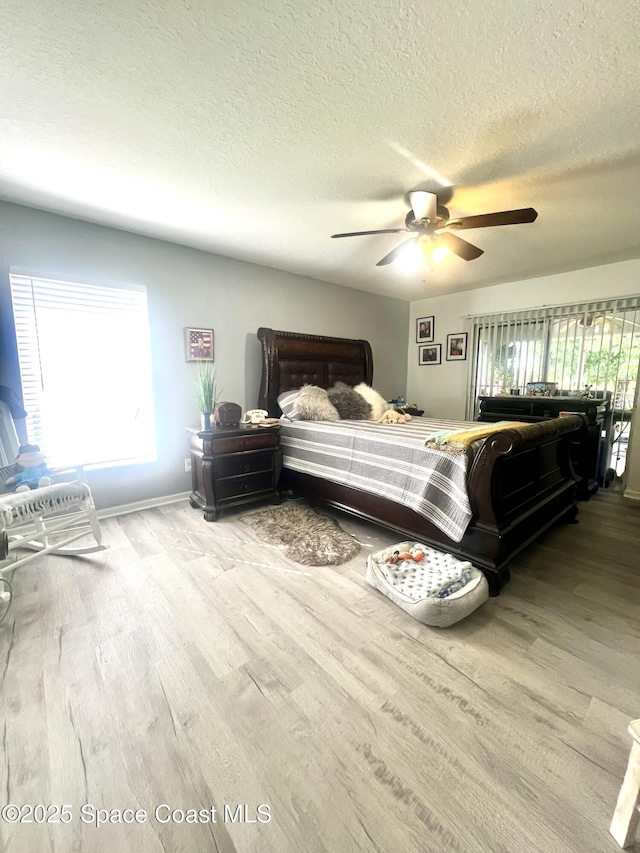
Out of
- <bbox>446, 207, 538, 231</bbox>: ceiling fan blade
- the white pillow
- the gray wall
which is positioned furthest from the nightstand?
<bbox>446, 207, 538, 231</bbox>: ceiling fan blade

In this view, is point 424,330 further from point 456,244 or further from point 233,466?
point 233,466

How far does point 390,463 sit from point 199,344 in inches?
85.2

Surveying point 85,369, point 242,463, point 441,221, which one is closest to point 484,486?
point 441,221

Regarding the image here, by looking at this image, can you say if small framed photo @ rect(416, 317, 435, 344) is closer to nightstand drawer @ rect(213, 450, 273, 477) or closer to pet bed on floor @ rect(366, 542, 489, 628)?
nightstand drawer @ rect(213, 450, 273, 477)

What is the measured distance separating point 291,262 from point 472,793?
3.83 meters

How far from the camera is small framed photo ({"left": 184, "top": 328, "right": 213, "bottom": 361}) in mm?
3227

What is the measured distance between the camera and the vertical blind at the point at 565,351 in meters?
3.53

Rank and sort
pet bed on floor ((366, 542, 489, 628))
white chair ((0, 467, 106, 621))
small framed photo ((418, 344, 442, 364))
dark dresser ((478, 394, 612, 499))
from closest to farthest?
pet bed on floor ((366, 542, 489, 628)) < white chair ((0, 467, 106, 621)) < dark dresser ((478, 394, 612, 499)) < small framed photo ((418, 344, 442, 364))

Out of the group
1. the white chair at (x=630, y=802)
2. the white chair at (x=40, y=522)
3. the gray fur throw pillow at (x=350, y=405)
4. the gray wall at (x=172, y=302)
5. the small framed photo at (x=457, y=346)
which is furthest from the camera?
the small framed photo at (x=457, y=346)

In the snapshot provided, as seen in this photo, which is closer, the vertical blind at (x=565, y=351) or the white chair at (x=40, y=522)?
the white chair at (x=40, y=522)

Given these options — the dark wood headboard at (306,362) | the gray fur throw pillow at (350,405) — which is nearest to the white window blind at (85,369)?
the dark wood headboard at (306,362)

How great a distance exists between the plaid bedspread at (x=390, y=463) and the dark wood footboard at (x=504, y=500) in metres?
0.09

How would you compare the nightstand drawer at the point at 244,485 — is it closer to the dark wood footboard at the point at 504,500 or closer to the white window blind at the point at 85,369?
the dark wood footboard at the point at 504,500

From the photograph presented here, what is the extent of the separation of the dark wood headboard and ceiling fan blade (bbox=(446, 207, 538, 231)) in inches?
79.2
